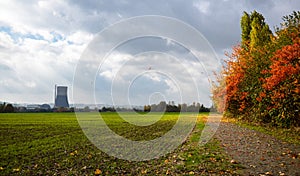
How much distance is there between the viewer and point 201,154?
390 inches

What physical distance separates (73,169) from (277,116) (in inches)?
536

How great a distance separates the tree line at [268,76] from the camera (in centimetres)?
1488

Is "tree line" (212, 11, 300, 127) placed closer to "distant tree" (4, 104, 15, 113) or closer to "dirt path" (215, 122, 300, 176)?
"dirt path" (215, 122, 300, 176)

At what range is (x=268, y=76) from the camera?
18078mm

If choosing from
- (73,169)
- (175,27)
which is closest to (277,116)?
(175,27)

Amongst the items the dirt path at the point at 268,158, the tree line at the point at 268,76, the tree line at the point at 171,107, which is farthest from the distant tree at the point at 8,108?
the dirt path at the point at 268,158

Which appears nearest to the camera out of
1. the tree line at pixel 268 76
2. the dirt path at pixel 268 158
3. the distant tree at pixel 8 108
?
the dirt path at pixel 268 158

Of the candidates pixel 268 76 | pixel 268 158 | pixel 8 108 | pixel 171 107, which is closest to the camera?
pixel 268 158

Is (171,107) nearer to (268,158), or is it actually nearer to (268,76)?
(268,76)

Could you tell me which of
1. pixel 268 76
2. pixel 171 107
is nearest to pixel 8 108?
pixel 171 107

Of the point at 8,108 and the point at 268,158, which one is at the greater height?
the point at 8,108

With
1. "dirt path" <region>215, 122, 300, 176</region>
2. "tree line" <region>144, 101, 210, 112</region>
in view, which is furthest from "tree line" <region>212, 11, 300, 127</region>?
"tree line" <region>144, 101, 210, 112</region>

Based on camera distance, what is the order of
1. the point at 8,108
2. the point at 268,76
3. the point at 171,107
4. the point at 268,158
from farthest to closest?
the point at 171,107 < the point at 8,108 < the point at 268,76 < the point at 268,158

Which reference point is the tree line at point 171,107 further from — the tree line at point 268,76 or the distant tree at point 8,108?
the tree line at point 268,76
